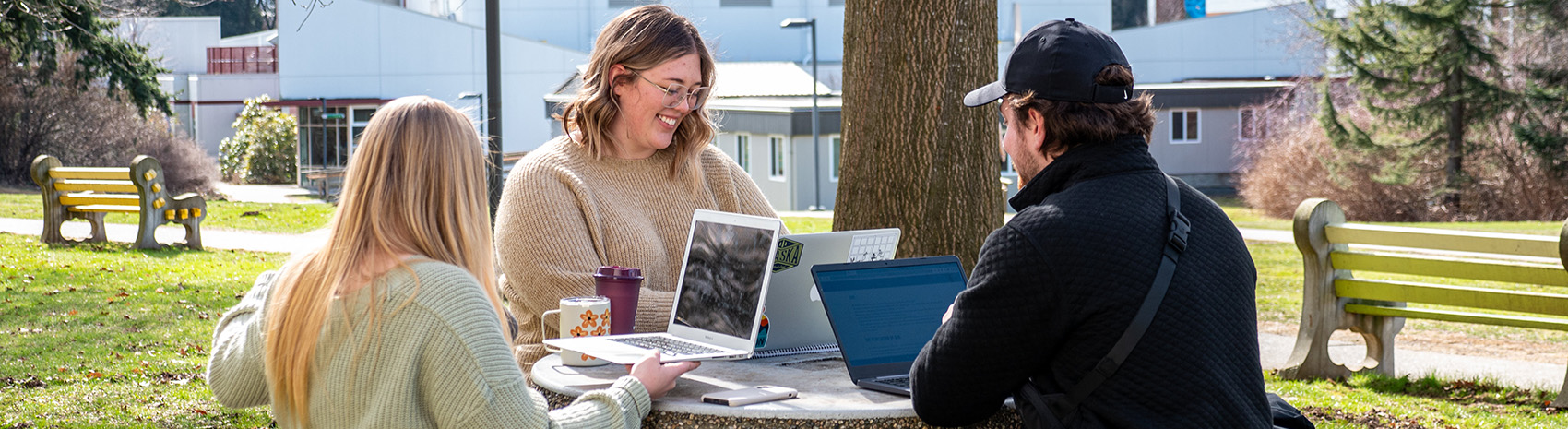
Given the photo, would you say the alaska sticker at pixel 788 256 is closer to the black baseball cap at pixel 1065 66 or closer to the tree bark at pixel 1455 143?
the black baseball cap at pixel 1065 66

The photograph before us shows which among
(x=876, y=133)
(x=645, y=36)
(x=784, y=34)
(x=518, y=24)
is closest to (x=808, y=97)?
(x=784, y=34)

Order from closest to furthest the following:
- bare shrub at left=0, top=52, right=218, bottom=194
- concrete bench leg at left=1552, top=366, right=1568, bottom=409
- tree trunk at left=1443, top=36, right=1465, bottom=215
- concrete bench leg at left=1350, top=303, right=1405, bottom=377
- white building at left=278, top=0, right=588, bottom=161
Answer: concrete bench leg at left=1552, top=366, right=1568, bottom=409 < concrete bench leg at left=1350, top=303, right=1405, bottom=377 < bare shrub at left=0, top=52, right=218, bottom=194 < tree trunk at left=1443, top=36, right=1465, bottom=215 < white building at left=278, top=0, right=588, bottom=161

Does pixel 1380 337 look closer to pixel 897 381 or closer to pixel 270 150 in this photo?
pixel 897 381

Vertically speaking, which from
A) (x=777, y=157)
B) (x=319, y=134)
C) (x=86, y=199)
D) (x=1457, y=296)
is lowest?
(x=1457, y=296)

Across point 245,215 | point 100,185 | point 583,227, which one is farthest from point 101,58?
point 583,227

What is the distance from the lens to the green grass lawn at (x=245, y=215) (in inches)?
735

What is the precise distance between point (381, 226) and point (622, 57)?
1.51 meters

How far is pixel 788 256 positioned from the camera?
10.9ft

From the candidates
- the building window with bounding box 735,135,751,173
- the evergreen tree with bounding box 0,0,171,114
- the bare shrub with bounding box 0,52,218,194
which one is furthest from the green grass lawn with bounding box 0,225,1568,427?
the building window with bounding box 735,135,751,173

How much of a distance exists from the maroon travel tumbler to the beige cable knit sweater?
0.51 ft

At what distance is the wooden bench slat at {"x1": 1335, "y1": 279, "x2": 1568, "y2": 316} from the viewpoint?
6996 mm

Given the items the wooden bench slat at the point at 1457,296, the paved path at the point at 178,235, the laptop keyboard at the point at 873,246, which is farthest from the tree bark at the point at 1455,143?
the laptop keyboard at the point at 873,246

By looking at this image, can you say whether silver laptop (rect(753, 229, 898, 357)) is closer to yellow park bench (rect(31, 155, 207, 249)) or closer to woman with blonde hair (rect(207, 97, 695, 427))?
woman with blonde hair (rect(207, 97, 695, 427))

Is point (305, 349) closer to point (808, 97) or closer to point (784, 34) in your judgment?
point (808, 97)
